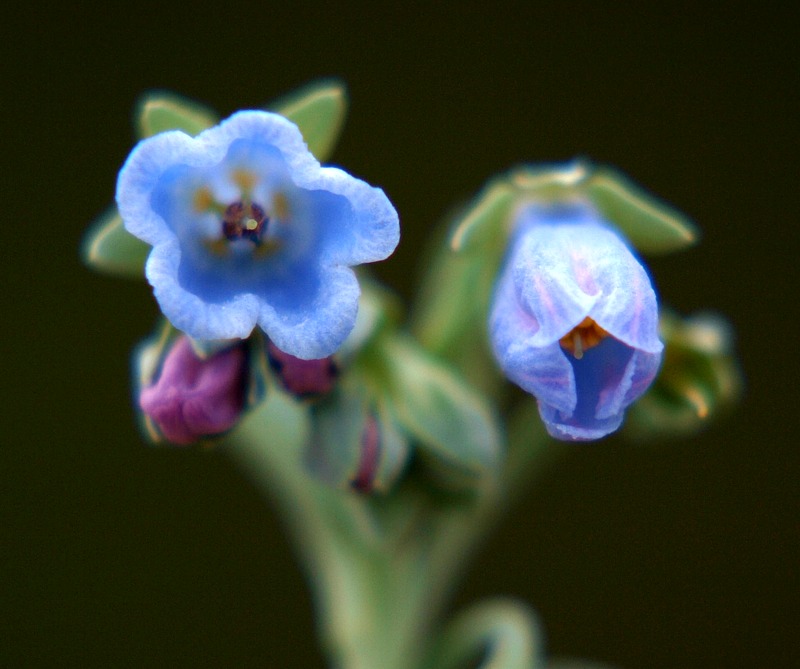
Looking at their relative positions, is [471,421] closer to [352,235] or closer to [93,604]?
[352,235]

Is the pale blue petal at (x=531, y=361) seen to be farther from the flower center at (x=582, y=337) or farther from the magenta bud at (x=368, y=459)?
the magenta bud at (x=368, y=459)

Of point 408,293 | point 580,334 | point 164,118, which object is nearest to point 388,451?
point 580,334

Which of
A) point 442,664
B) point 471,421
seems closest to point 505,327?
point 471,421

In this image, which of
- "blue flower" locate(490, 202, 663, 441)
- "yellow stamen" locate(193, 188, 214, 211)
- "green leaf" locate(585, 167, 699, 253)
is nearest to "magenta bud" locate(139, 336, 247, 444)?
"yellow stamen" locate(193, 188, 214, 211)

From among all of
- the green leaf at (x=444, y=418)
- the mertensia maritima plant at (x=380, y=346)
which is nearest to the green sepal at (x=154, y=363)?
the mertensia maritima plant at (x=380, y=346)

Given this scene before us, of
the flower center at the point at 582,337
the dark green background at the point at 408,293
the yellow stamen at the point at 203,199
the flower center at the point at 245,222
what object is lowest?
the dark green background at the point at 408,293

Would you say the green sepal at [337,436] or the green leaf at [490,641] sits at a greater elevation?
the green sepal at [337,436]

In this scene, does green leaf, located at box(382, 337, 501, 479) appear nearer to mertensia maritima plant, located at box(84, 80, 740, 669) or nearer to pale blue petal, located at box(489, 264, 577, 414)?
mertensia maritima plant, located at box(84, 80, 740, 669)
